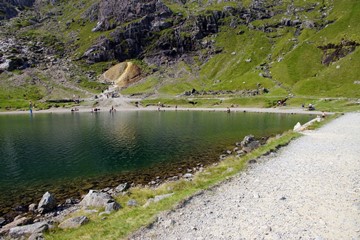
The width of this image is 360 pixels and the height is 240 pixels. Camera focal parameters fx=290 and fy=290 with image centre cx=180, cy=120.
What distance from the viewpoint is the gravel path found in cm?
1805

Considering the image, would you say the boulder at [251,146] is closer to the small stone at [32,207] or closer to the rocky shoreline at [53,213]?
the rocky shoreline at [53,213]

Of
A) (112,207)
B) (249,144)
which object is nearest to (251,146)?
(249,144)

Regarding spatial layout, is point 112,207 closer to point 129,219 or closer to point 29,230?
point 129,219

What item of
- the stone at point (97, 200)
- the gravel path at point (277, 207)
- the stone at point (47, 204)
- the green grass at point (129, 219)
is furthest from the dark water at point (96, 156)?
the gravel path at point (277, 207)

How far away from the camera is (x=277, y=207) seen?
2158cm

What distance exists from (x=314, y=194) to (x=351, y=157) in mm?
15492

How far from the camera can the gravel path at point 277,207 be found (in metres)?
18.0

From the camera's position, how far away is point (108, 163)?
53.5 m

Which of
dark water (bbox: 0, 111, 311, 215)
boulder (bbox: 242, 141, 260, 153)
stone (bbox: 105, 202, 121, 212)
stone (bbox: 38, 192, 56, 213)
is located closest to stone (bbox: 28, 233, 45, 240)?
stone (bbox: 105, 202, 121, 212)

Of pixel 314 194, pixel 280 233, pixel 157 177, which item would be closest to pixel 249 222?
pixel 280 233

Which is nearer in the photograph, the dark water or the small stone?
the small stone

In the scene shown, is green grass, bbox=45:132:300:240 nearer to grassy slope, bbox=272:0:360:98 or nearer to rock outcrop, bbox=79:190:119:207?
rock outcrop, bbox=79:190:119:207

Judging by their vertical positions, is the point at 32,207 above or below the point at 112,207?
below

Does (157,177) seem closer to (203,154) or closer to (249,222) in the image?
(203,154)
